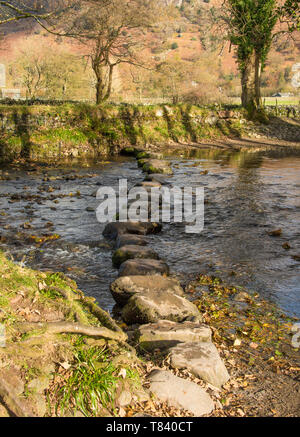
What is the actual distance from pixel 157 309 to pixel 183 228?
168 inches

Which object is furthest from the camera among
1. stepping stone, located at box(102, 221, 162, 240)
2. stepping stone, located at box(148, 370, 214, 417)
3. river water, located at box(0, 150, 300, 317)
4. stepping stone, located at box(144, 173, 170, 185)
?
stepping stone, located at box(144, 173, 170, 185)

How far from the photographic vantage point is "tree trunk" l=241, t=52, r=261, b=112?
26953mm

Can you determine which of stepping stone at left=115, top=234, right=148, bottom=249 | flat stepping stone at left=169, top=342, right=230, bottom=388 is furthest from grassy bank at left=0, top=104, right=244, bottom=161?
flat stepping stone at left=169, top=342, right=230, bottom=388

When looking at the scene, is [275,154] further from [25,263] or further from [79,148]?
[25,263]

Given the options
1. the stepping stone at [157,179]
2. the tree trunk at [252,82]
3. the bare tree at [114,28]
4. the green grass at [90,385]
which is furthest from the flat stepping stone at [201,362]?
the tree trunk at [252,82]

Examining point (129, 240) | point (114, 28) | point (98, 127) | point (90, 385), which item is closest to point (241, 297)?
point (129, 240)

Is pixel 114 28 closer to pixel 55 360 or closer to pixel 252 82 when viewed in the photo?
pixel 252 82

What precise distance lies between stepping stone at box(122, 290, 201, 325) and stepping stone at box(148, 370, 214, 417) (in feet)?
4.20

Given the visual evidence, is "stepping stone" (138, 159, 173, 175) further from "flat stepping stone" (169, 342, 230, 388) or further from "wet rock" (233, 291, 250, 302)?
"flat stepping stone" (169, 342, 230, 388)

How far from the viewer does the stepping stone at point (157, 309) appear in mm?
4816

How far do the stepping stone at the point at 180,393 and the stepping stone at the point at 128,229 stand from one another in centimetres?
480

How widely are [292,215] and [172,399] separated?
763 centimetres

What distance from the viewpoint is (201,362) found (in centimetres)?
379

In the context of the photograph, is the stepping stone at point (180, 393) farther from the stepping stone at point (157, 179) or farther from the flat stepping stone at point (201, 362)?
the stepping stone at point (157, 179)
